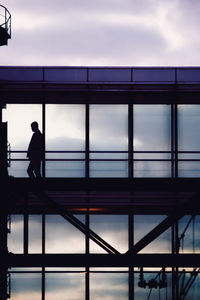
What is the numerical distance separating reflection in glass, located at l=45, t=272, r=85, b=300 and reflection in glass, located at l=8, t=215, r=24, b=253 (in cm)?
125

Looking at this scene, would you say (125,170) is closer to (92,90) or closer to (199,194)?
(92,90)

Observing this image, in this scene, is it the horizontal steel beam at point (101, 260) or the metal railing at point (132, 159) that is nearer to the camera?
the horizontal steel beam at point (101, 260)

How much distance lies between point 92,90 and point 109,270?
5.55 m

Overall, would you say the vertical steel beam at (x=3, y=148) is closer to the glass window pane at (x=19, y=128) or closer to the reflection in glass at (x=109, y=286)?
the glass window pane at (x=19, y=128)

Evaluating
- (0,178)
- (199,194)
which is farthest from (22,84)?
(199,194)

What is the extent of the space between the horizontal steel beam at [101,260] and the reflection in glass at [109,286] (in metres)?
7.61

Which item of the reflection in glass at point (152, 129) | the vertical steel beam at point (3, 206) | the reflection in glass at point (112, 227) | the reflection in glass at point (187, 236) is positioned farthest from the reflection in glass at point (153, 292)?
the vertical steel beam at point (3, 206)

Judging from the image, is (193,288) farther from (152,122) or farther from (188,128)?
(152,122)

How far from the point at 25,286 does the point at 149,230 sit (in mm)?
4190

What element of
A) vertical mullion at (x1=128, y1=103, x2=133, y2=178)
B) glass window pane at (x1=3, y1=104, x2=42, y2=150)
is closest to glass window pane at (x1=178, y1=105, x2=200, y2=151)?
vertical mullion at (x1=128, y1=103, x2=133, y2=178)

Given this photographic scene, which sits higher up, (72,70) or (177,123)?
(72,70)

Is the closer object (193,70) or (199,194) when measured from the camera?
(199,194)

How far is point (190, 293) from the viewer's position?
17.3m

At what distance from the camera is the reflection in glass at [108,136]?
17.5 metres
